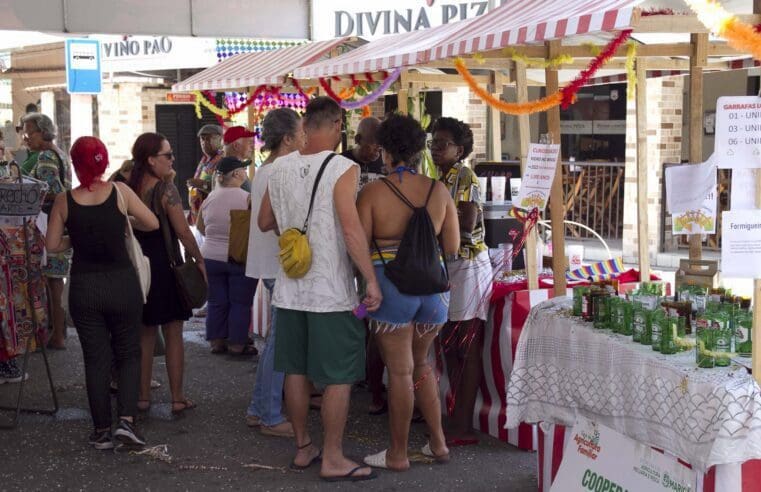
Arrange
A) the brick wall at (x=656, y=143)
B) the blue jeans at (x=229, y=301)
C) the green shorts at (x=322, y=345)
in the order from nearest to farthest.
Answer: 1. the green shorts at (x=322, y=345)
2. the blue jeans at (x=229, y=301)
3. the brick wall at (x=656, y=143)

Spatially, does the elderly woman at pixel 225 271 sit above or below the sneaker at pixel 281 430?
above

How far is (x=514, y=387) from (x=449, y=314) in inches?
36.9

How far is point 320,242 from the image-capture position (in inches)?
190

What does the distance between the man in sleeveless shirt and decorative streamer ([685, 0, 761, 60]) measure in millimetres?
1819

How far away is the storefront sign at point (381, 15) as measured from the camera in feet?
33.4

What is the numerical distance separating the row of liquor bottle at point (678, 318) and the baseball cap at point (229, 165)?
3.36m

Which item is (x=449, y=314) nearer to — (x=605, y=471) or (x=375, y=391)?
(x=375, y=391)

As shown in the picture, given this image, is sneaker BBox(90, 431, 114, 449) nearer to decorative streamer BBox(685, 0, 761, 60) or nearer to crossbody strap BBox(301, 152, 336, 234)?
crossbody strap BBox(301, 152, 336, 234)

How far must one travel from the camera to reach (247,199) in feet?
24.3

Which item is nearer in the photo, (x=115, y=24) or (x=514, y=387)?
(x=514, y=387)

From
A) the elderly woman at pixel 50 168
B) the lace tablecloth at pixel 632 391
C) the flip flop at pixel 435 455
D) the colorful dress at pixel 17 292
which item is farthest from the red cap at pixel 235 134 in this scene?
the lace tablecloth at pixel 632 391

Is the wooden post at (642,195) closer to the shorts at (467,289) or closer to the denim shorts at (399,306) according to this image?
the shorts at (467,289)

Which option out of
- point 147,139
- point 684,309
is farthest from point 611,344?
point 147,139

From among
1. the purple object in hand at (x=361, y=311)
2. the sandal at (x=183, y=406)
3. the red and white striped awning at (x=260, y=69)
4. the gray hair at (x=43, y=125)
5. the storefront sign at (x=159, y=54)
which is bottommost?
the sandal at (x=183, y=406)
